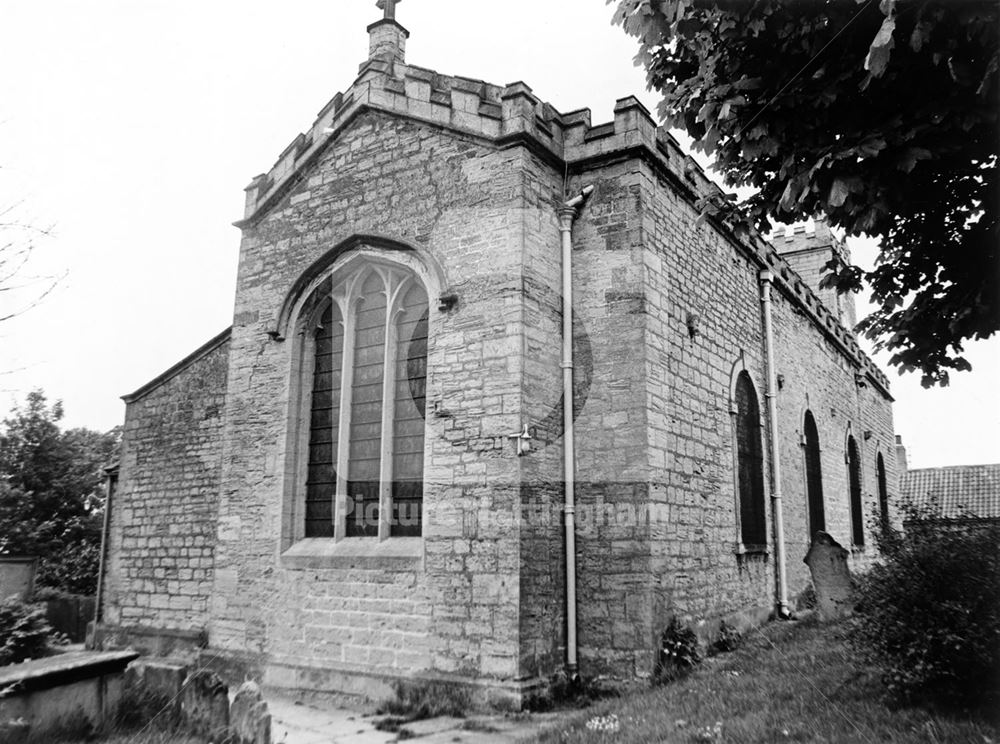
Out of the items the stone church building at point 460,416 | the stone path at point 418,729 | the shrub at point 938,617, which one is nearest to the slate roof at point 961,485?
the stone church building at point 460,416

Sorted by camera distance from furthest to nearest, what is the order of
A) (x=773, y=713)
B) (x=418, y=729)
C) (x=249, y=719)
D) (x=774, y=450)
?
(x=774, y=450), (x=418, y=729), (x=773, y=713), (x=249, y=719)

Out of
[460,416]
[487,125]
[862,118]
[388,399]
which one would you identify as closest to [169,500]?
[388,399]

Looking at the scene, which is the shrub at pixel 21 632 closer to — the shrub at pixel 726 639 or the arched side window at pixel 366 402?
the arched side window at pixel 366 402

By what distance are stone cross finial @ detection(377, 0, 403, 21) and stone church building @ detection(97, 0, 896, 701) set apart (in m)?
0.32

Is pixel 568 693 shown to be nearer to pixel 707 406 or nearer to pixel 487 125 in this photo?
pixel 707 406

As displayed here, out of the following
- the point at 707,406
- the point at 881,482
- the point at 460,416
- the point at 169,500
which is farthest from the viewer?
the point at 881,482

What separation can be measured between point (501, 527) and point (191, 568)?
6.30m

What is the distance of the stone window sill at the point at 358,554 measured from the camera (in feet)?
29.9

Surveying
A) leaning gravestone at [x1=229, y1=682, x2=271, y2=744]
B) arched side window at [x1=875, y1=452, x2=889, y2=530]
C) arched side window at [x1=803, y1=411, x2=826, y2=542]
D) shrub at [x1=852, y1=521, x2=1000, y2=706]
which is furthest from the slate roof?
leaning gravestone at [x1=229, y1=682, x2=271, y2=744]

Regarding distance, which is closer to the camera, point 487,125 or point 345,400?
Answer: point 487,125

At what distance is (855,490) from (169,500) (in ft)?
56.0

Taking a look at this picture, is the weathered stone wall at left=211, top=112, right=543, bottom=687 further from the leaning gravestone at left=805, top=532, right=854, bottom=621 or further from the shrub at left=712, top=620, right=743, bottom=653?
the leaning gravestone at left=805, top=532, right=854, bottom=621

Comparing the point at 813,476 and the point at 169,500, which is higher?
the point at 813,476

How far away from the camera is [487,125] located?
9.62m
